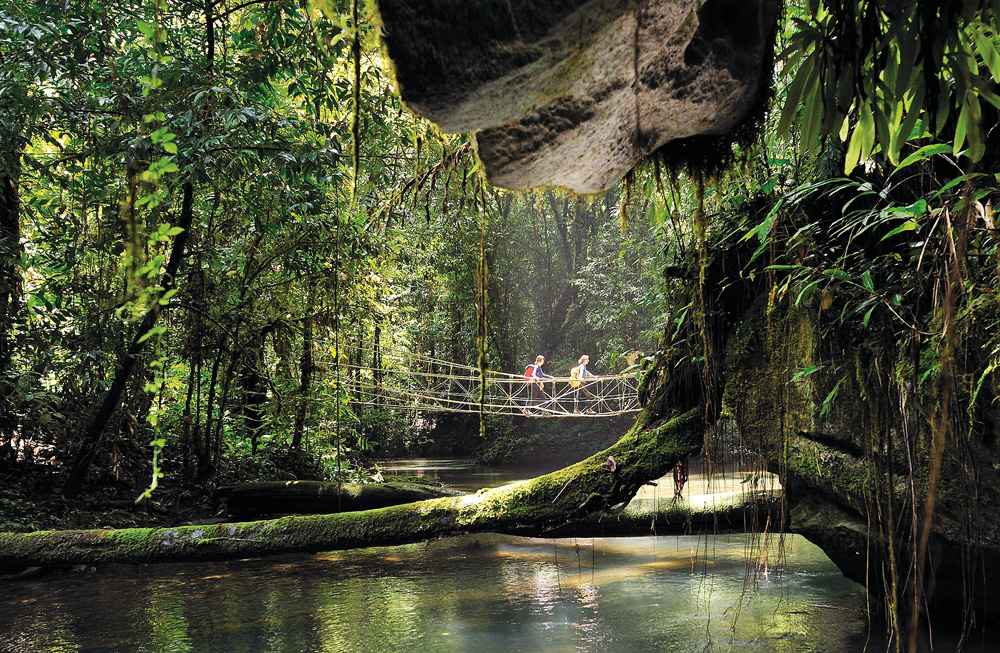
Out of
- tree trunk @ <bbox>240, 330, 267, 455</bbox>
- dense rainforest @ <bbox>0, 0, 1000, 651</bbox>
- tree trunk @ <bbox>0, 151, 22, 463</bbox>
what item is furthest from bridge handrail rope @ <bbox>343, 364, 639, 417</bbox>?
tree trunk @ <bbox>0, 151, 22, 463</bbox>

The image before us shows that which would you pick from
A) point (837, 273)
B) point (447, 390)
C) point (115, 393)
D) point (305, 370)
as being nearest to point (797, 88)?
point (837, 273)

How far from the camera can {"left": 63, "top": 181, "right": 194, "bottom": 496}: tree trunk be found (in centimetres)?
507

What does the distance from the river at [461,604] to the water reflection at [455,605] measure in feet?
0.04

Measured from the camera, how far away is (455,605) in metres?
4.25

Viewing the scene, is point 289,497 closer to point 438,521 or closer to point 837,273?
point 438,521

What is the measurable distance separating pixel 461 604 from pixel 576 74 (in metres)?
3.37

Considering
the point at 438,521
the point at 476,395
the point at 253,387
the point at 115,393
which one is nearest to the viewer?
the point at 438,521

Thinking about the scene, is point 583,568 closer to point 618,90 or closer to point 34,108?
point 618,90

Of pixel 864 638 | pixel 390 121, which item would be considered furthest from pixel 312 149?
pixel 864 638

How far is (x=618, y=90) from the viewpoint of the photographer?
73.9 inches

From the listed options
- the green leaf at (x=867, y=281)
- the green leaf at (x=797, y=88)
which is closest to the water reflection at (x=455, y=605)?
the green leaf at (x=867, y=281)

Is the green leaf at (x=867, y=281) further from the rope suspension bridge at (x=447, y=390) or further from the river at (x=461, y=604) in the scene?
the rope suspension bridge at (x=447, y=390)

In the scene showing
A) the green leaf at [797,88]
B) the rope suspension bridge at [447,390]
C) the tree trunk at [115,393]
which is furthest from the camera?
the rope suspension bridge at [447,390]

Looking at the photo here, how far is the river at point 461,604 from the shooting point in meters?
3.50
